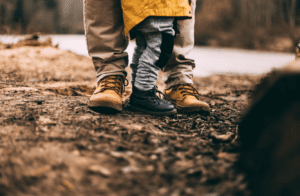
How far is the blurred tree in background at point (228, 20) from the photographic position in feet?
18.7

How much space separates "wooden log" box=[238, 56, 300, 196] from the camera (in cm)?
59

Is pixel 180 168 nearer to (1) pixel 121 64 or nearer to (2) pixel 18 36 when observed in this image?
(1) pixel 121 64

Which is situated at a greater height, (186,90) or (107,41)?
(107,41)

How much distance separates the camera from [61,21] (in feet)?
20.9

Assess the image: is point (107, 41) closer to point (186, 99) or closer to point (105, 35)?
point (105, 35)

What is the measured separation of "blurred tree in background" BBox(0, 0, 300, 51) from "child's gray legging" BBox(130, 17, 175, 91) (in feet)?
14.2

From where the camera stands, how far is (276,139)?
0.64m

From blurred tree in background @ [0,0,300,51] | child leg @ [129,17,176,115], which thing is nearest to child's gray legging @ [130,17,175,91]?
child leg @ [129,17,176,115]

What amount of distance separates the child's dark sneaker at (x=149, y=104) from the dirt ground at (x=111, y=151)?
0.04 m

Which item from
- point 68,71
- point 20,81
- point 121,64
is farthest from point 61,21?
point 121,64

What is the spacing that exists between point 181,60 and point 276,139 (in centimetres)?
99

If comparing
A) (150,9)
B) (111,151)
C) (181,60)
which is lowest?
(111,151)

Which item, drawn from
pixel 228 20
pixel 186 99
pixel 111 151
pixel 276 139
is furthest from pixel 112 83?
pixel 228 20

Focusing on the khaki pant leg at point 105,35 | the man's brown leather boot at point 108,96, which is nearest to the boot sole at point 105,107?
the man's brown leather boot at point 108,96
